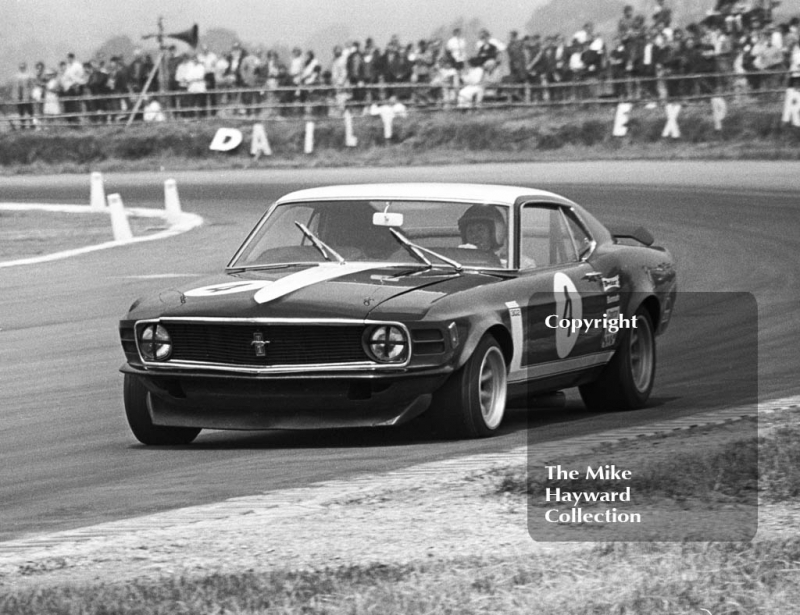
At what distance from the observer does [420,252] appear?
751cm

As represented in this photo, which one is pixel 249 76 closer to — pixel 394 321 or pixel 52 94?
pixel 52 94

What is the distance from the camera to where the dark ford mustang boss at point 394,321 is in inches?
265

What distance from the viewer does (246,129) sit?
33.4 meters

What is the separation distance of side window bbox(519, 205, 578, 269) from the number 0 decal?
0.16 m

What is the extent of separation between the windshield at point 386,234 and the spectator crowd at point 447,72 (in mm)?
18127

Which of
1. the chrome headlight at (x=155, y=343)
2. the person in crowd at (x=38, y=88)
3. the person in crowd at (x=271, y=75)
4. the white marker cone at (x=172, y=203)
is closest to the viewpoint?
the chrome headlight at (x=155, y=343)

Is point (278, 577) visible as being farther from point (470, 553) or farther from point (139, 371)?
point (139, 371)

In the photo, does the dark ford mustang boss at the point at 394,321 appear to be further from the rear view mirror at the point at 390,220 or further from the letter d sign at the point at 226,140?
the letter d sign at the point at 226,140

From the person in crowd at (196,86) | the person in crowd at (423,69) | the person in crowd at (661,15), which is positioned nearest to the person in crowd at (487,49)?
the person in crowd at (423,69)

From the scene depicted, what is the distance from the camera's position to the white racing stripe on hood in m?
6.87

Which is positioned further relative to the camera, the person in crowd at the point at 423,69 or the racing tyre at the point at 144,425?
the person in crowd at the point at 423,69

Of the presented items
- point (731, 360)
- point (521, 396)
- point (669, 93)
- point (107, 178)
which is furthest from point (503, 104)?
point (521, 396)

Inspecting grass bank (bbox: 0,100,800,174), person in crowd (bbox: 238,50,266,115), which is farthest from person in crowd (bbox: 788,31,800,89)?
person in crowd (bbox: 238,50,266,115)

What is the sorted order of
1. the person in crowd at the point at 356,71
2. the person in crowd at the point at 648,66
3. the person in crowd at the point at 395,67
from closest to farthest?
the person in crowd at the point at 648,66 < the person in crowd at the point at 395,67 < the person in crowd at the point at 356,71
